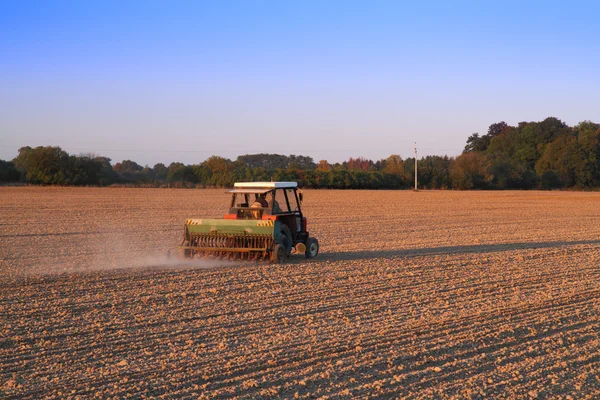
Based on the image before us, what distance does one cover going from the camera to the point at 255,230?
13062 mm

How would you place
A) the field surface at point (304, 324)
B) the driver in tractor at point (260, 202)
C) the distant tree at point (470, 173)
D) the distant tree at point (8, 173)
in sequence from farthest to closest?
the distant tree at point (470, 173) < the distant tree at point (8, 173) < the driver in tractor at point (260, 202) < the field surface at point (304, 324)

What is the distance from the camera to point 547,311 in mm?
9078

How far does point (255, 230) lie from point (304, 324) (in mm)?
5059

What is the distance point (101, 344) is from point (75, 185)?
6137 cm

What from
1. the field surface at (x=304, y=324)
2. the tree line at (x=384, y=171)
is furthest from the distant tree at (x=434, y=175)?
the field surface at (x=304, y=324)

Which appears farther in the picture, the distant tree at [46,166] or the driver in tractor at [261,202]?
the distant tree at [46,166]

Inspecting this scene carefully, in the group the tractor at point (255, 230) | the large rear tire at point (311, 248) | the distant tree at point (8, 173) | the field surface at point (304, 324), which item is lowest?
the field surface at point (304, 324)

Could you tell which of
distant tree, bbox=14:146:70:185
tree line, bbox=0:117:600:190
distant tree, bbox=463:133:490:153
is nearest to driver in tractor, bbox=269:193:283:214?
tree line, bbox=0:117:600:190

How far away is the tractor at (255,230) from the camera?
1309 cm

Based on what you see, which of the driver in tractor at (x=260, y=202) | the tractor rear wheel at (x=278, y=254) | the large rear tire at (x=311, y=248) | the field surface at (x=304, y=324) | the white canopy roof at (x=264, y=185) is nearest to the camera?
the field surface at (x=304, y=324)

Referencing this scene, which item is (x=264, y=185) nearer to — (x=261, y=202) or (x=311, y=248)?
(x=261, y=202)

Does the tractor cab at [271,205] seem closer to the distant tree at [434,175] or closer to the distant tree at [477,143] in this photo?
the distant tree at [434,175]

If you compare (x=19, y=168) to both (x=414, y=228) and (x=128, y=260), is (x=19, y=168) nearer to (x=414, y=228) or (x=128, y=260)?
(x=414, y=228)

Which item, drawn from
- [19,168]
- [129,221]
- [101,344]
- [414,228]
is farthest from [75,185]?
[101,344]
